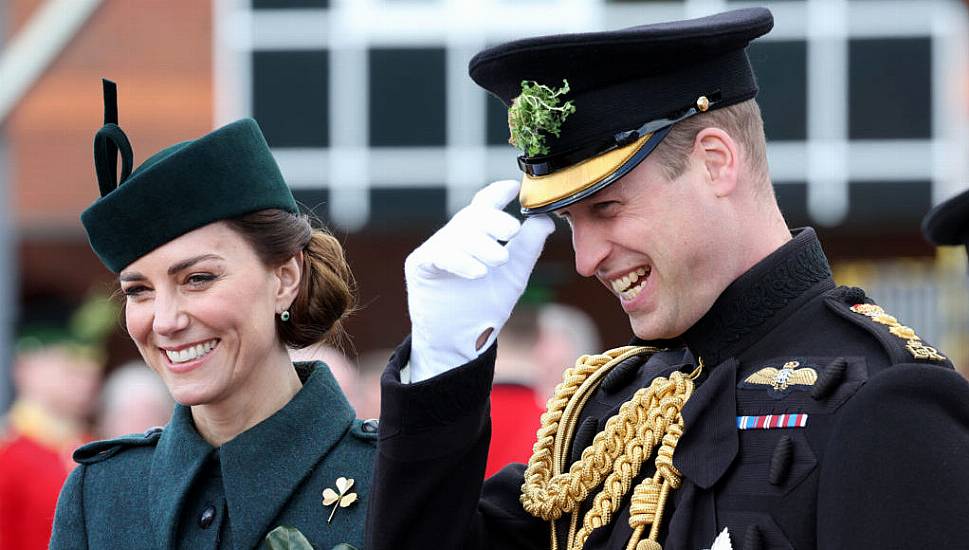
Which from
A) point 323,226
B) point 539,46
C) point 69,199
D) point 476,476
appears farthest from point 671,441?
point 69,199

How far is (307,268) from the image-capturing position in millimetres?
3393

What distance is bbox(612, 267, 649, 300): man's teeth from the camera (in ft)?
9.02

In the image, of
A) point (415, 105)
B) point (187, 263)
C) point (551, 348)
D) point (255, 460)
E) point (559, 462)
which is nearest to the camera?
point (559, 462)

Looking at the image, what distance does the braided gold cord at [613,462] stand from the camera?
9.01ft

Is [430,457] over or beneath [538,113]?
beneath

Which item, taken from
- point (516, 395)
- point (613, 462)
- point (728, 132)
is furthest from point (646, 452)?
point (516, 395)

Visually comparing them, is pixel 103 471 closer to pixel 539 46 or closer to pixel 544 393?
pixel 539 46

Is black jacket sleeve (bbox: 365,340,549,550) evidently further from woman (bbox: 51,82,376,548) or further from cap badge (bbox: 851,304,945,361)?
cap badge (bbox: 851,304,945,361)

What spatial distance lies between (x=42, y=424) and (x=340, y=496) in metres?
4.40

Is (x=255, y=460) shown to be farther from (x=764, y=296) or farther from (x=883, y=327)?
(x=883, y=327)

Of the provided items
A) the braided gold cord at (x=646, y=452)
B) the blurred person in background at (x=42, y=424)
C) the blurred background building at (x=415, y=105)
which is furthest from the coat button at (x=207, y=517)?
the blurred background building at (x=415, y=105)

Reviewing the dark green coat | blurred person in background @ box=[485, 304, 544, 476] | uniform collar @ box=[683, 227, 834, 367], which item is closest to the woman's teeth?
uniform collar @ box=[683, 227, 834, 367]

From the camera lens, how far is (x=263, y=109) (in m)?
13.3

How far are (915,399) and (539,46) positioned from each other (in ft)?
3.05
